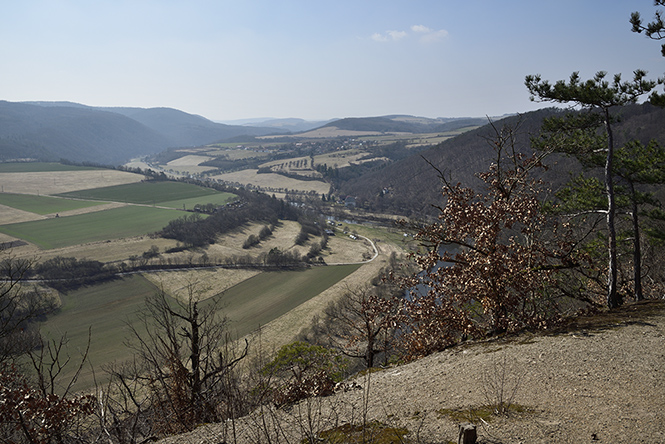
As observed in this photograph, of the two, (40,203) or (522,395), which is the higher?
(522,395)

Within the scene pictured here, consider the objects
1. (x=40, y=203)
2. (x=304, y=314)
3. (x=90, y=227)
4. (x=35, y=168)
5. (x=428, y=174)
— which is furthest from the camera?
(x=35, y=168)

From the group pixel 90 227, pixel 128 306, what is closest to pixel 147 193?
pixel 90 227

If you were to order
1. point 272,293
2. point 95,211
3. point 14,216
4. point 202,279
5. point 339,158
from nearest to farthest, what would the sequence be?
point 272,293, point 202,279, point 14,216, point 95,211, point 339,158

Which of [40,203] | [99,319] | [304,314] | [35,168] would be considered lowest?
[304,314]

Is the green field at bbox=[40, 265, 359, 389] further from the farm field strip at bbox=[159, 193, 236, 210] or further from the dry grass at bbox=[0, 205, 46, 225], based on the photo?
the farm field strip at bbox=[159, 193, 236, 210]

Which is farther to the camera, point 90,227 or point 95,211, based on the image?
point 95,211

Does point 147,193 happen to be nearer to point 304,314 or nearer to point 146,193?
point 146,193

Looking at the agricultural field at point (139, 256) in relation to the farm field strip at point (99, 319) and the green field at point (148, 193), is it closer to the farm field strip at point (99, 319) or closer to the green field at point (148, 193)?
the farm field strip at point (99, 319)
